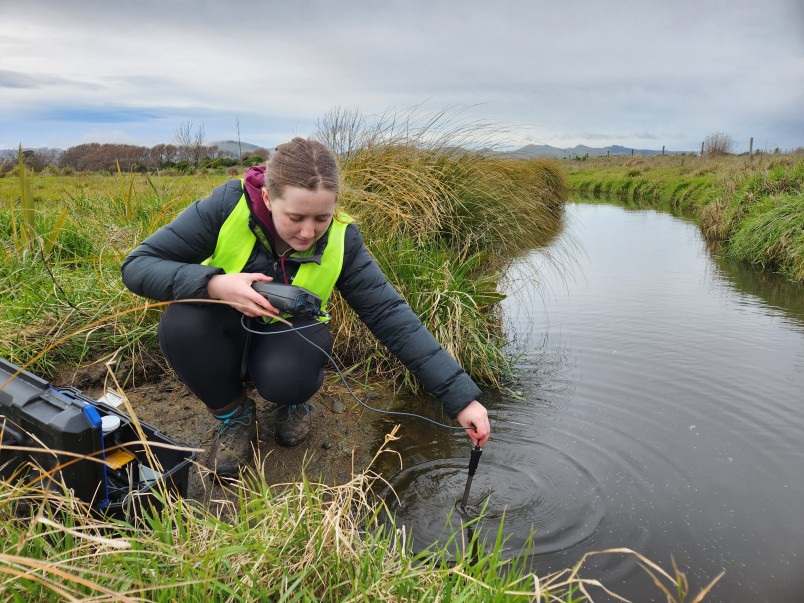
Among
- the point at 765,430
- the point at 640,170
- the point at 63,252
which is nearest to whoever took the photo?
the point at 765,430

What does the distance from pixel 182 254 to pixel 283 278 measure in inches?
15.8

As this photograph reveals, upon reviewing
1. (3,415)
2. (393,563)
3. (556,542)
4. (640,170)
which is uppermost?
(640,170)

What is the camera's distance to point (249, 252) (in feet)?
7.70

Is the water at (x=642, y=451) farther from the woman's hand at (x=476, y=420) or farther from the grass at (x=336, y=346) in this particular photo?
the woman's hand at (x=476, y=420)

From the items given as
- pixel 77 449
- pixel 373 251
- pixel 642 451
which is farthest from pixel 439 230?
pixel 77 449

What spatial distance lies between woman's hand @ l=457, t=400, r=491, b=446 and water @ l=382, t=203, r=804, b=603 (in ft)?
1.36

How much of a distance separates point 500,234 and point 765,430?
Result: 2.67m

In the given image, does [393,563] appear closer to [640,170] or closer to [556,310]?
[556,310]

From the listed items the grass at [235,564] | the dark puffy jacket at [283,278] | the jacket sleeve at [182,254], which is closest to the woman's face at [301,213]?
the dark puffy jacket at [283,278]

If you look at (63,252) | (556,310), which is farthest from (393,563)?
(556,310)

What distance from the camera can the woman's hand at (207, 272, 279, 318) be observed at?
2068 millimetres

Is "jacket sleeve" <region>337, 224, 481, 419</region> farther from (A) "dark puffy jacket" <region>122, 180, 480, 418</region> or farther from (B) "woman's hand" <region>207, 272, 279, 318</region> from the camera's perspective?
(B) "woman's hand" <region>207, 272, 279, 318</region>

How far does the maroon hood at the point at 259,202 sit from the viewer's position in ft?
7.53

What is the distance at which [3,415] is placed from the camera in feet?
5.82
